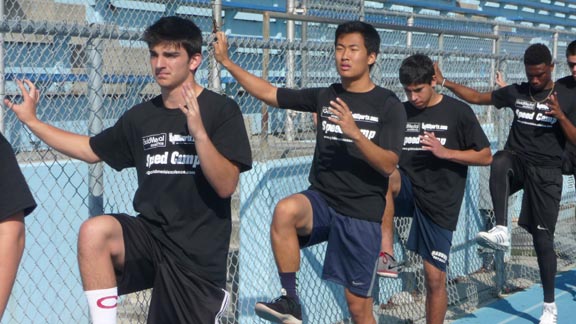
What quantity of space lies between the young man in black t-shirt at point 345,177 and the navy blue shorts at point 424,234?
1.28 meters

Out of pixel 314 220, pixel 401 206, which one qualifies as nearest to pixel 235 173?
pixel 314 220

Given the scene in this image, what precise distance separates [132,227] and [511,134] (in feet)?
15.1

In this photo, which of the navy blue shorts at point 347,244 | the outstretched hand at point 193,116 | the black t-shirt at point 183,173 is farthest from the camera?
the navy blue shorts at point 347,244

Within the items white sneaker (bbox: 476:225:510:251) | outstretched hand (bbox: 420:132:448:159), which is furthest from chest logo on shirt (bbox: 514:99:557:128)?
outstretched hand (bbox: 420:132:448:159)

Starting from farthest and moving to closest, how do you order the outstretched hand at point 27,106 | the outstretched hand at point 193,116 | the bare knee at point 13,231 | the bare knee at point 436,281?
the bare knee at point 436,281 < the outstretched hand at point 27,106 < the outstretched hand at point 193,116 < the bare knee at point 13,231

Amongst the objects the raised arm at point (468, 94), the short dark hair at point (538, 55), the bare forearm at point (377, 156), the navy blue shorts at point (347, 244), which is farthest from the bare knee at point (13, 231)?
the short dark hair at point (538, 55)

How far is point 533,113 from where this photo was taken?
7.58 metres

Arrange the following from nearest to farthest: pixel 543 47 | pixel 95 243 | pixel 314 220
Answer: pixel 95 243 → pixel 314 220 → pixel 543 47

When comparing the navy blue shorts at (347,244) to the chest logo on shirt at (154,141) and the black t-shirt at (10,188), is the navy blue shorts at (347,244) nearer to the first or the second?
the chest logo on shirt at (154,141)

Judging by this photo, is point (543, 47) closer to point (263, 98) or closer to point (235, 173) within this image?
point (263, 98)

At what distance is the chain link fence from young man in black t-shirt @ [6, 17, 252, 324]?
48 cm

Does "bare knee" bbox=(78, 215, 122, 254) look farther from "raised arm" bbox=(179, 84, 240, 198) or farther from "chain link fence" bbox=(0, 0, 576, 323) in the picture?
"chain link fence" bbox=(0, 0, 576, 323)

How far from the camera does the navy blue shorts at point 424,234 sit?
6.54 metres

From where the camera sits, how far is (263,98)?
5391 millimetres
